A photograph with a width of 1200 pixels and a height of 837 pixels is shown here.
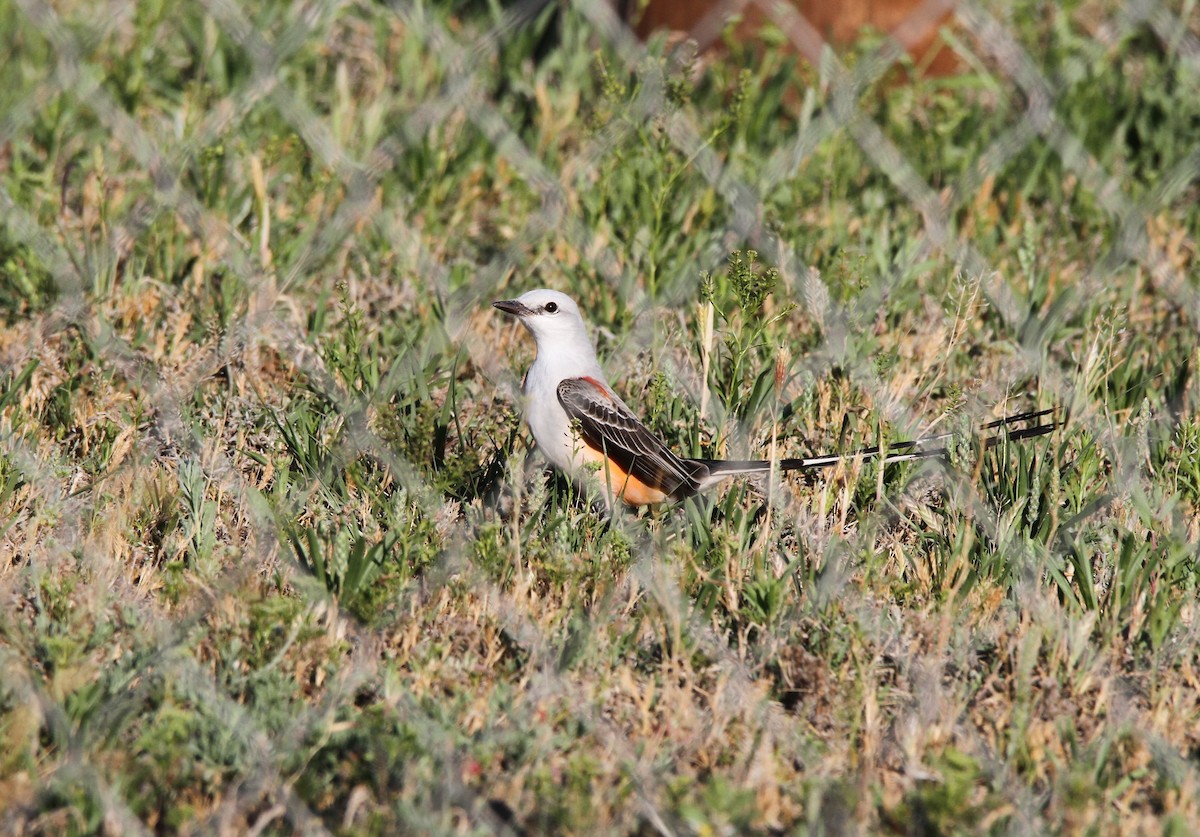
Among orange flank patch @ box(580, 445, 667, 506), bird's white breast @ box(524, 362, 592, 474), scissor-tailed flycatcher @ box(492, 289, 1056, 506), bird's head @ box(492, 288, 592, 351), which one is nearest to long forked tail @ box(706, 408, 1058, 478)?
scissor-tailed flycatcher @ box(492, 289, 1056, 506)

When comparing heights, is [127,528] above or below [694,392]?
above

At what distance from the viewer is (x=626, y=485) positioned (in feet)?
15.5

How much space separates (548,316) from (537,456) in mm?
490

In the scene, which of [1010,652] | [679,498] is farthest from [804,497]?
[1010,652]

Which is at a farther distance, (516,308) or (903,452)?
(516,308)

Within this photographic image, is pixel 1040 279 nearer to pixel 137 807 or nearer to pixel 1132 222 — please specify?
pixel 1132 222

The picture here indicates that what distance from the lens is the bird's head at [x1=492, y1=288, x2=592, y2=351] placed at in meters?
4.92

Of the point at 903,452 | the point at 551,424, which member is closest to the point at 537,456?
the point at 551,424

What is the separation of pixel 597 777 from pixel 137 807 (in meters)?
1.00

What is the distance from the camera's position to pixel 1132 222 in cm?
629

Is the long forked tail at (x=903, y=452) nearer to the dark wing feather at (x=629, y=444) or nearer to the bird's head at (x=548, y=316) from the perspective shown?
the dark wing feather at (x=629, y=444)


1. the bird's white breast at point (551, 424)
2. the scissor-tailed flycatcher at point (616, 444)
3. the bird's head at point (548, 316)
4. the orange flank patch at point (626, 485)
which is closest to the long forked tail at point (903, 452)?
the scissor-tailed flycatcher at point (616, 444)

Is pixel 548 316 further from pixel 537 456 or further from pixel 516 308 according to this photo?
pixel 537 456

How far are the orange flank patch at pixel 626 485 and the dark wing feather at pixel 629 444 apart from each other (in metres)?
0.02
